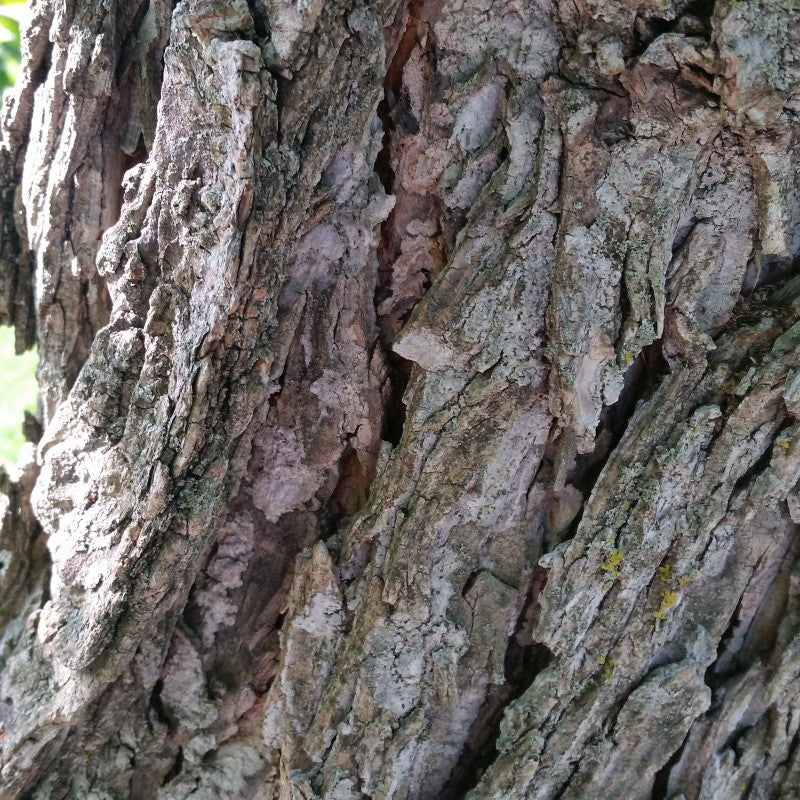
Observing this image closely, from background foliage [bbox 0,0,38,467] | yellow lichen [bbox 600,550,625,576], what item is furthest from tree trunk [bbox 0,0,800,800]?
background foliage [bbox 0,0,38,467]

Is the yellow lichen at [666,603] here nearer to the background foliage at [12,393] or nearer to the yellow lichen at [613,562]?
the yellow lichen at [613,562]

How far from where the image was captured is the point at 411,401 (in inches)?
51.6

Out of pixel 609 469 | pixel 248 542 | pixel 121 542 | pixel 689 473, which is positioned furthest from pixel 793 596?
pixel 121 542

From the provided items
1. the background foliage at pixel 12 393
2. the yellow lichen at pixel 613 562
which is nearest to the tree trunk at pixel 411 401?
the yellow lichen at pixel 613 562

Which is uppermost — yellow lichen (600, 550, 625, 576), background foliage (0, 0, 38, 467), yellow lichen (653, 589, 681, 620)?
background foliage (0, 0, 38, 467)

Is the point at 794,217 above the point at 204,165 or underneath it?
underneath

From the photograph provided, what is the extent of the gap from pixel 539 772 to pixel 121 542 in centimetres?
91

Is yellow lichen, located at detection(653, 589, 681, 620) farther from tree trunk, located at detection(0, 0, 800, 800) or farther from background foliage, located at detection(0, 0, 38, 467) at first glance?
background foliage, located at detection(0, 0, 38, 467)

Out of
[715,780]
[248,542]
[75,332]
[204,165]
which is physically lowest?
[715,780]

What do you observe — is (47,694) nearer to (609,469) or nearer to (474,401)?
(474,401)

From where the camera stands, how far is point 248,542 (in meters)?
1.48

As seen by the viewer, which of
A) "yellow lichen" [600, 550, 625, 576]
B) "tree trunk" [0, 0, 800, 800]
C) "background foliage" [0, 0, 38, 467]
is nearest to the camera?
"tree trunk" [0, 0, 800, 800]

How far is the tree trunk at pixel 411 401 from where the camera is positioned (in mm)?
1179

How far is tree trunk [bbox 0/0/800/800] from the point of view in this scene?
3.87 feet
